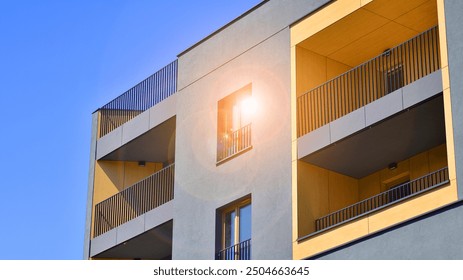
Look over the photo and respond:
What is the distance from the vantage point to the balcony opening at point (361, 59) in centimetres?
2661

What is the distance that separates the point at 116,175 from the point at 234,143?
8.63 metres

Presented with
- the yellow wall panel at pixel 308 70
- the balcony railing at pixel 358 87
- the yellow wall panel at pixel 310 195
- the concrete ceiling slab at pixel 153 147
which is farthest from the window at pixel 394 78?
the concrete ceiling slab at pixel 153 147

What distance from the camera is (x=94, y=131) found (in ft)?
123

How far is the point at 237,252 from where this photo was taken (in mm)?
28359

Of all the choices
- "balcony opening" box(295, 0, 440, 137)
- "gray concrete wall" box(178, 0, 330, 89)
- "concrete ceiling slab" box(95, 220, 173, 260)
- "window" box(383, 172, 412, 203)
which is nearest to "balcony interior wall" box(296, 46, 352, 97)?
"balcony opening" box(295, 0, 440, 137)

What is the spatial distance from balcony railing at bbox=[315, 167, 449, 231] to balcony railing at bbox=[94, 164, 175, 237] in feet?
22.0

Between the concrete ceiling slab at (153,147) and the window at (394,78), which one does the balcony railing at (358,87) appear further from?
the concrete ceiling slab at (153,147)

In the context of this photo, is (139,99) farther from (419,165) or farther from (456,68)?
(456,68)

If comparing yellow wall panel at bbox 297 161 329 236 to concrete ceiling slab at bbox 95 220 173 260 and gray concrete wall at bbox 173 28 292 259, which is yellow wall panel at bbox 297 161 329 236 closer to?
gray concrete wall at bbox 173 28 292 259

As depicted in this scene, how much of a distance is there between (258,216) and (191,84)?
225 inches

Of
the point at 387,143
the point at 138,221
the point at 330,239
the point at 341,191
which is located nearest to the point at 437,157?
Result: the point at 387,143
